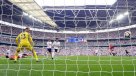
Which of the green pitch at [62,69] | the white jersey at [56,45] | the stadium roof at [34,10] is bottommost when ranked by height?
the green pitch at [62,69]

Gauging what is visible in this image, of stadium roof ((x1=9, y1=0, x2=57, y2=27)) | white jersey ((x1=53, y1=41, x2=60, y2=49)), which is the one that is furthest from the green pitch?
white jersey ((x1=53, y1=41, x2=60, y2=49))

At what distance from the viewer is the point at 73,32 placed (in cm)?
1036

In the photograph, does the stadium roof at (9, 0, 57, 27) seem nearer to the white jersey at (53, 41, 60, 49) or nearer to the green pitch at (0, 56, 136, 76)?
the green pitch at (0, 56, 136, 76)

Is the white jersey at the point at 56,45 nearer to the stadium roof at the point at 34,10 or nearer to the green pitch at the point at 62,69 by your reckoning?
the green pitch at the point at 62,69

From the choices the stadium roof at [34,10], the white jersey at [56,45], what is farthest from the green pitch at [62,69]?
the white jersey at [56,45]

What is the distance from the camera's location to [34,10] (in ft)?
39.5

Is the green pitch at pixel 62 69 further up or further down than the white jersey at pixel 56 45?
further down

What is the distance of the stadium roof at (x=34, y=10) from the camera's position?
441 inches

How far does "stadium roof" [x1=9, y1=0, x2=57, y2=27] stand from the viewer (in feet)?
36.7

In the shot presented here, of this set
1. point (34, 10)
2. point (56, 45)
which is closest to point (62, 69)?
point (34, 10)

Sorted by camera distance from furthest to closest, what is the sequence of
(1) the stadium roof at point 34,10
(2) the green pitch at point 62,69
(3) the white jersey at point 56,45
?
(3) the white jersey at point 56,45 < (1) the stadium roof at point 34,10 < (2) the green pitch at point 62,69

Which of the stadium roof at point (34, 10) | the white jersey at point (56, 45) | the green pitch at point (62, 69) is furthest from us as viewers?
the white jersey at point (56, 45)

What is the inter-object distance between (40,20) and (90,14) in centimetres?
240

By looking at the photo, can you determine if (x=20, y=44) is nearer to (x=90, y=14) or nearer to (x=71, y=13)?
(x=71, y=13)
